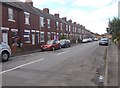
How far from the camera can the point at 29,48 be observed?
31484 millimetres

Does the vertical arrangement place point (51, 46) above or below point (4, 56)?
above

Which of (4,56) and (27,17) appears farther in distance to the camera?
(27,17)

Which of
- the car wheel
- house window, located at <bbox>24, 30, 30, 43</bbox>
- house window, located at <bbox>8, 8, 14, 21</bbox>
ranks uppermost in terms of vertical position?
house window, located at <bbox>8, 8, 14, 21</bbox>

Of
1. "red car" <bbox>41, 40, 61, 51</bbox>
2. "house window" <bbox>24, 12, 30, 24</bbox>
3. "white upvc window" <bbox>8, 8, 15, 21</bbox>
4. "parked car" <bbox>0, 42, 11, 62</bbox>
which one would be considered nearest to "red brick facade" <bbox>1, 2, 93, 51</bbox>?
"house window" <bbox>24, 12, 30, 24</bbox>

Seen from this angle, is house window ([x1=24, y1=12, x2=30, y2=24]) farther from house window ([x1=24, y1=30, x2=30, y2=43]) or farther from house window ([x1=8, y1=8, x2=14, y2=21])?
house window ([x1=8, y1=8, x2=14, y2=21])

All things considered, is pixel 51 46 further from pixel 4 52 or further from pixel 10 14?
pixel 4 52

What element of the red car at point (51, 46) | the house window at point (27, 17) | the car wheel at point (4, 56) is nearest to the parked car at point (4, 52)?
the car wheel at point (4, 56)

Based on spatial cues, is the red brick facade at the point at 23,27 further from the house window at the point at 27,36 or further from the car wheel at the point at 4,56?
the car wheel at the point at 4,56

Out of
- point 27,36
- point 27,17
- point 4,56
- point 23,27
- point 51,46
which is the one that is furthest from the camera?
point 27,17

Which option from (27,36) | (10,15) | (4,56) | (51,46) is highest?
(10,15)

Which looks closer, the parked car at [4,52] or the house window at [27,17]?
the parked car at [4,52]

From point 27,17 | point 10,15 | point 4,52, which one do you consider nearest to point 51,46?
point 27,17

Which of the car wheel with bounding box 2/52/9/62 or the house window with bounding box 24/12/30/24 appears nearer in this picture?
the car wheel with bounding box 2/52/9/62

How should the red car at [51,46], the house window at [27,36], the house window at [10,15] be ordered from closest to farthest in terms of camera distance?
1. the house window at [10,15]
2. the red car at [51,46]
3. the house window at [27,36]
